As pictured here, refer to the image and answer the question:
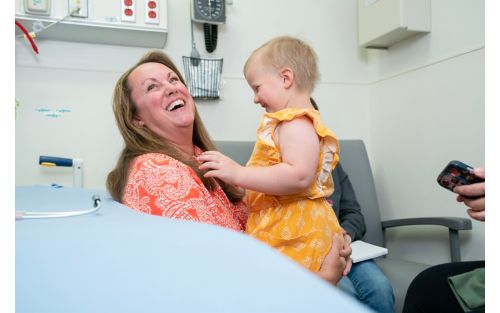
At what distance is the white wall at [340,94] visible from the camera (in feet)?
5.82

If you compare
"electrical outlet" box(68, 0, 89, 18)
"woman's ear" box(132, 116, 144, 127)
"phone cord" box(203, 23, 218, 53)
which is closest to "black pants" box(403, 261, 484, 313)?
"woman's ear" box(132, 116, 144, 127)

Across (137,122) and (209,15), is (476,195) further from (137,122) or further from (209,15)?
(209,15)

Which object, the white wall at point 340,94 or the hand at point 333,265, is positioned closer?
the hand at point 333,265

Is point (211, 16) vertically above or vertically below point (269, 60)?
above

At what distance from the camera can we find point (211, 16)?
6.41 feet

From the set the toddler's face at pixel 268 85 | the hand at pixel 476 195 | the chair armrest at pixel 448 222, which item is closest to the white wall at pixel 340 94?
the chair armrest at pixel 448 222

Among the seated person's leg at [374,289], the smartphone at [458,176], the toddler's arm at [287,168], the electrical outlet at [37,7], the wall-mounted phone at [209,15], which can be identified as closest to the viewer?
the toddler's arm at [287,168]

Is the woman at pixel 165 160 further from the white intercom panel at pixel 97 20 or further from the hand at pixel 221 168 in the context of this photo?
the white intercom panel at pixel 97 20

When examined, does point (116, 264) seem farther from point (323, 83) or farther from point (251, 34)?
point (323, 83)

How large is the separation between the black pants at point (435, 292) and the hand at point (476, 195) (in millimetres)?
244

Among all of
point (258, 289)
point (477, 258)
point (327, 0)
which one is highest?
point (327, 0)

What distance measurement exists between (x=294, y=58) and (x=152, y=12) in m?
0.93
